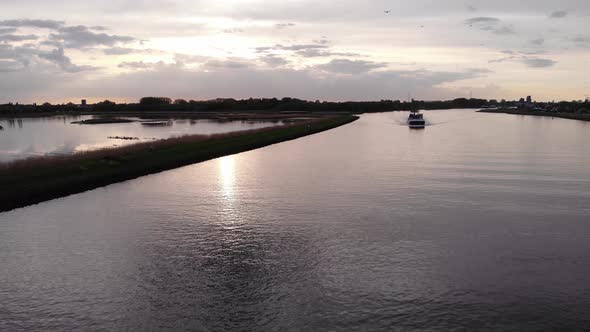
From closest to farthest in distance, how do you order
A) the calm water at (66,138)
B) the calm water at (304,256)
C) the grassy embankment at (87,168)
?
the calm water at (304,256) < the grassy embankment at (87,168) < the calm water at (66,138)

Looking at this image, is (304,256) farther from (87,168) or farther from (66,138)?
(66,138)

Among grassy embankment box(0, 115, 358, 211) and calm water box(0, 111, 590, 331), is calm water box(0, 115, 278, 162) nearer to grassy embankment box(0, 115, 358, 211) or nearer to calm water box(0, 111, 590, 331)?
grassy embankment box(0, 115, 358, 211)

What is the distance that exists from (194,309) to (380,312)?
20.0ft

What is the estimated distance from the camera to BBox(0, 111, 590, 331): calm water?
14.6 metres

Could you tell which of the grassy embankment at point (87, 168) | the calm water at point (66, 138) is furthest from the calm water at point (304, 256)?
the calm water at point (66, 138)

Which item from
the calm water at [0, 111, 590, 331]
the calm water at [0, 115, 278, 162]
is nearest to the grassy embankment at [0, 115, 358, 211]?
the calm water at [0, 111, 590, 331]

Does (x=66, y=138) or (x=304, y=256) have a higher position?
(x=66, y=138)

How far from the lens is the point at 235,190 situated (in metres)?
34.3

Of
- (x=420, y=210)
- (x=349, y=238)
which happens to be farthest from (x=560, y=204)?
(x=349, y=238)

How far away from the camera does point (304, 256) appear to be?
64.6ft

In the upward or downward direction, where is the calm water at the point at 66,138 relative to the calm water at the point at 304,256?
upward

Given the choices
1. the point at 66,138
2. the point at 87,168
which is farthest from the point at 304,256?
the point at 66,138

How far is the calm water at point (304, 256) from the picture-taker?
14586 mm

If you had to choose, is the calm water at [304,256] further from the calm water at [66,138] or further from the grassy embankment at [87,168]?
the calm water at [66,138]
